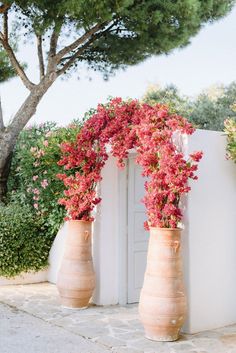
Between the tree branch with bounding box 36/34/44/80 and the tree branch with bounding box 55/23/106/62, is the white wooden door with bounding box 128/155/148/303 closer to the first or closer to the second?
the tree branch with bounding box 55/23/106/62

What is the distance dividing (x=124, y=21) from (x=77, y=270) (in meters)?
6.61

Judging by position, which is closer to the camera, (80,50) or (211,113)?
(80,50)

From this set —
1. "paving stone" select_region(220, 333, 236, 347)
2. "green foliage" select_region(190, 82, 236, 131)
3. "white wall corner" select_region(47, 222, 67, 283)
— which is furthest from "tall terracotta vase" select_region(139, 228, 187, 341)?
"green foliage" select_region(190, 82, 236, 131)

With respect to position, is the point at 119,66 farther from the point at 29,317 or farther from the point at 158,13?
the point at 29,317

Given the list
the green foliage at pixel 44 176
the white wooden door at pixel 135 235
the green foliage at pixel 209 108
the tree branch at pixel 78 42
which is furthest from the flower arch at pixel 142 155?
the green foliage at pixel 209 108

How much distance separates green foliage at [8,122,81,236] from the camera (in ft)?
27.6

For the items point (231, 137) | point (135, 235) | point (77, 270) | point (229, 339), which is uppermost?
point (231, 137)

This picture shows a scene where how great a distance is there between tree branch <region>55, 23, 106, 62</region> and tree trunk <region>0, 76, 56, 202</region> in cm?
57

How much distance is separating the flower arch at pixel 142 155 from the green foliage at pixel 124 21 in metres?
3.72

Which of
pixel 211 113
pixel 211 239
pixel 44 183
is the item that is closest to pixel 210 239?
pixel 211 239

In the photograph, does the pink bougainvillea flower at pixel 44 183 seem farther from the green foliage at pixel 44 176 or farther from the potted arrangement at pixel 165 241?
the potted arrangement at pixel 165 241

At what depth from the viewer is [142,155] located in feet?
18.1

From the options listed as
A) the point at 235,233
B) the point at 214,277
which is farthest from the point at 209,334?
the point at 235,233

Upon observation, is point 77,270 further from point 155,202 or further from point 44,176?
point 44,176
